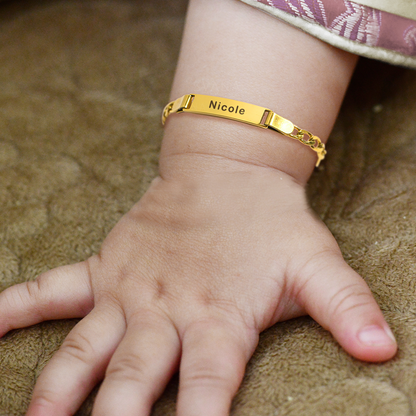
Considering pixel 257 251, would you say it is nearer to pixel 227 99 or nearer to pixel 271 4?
pixel 227 99

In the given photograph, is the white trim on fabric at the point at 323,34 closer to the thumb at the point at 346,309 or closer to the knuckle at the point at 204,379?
the thumb at the point at 346,309

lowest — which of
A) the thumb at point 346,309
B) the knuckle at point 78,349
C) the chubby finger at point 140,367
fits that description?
the knuckle at point 78,349

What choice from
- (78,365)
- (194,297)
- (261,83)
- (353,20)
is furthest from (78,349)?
(353,20)

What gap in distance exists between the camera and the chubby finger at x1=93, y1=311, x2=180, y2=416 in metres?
0.36

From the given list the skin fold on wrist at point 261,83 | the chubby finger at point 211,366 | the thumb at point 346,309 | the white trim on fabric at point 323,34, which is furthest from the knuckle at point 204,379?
the white trim on fabric at point 323,34

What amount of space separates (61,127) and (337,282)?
0.51 meters

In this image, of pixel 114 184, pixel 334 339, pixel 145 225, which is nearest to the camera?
pixel 334 339

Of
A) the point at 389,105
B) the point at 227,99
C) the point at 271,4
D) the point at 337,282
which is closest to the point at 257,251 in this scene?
the point at 337,282

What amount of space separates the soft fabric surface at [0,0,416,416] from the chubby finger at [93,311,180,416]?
2 cm

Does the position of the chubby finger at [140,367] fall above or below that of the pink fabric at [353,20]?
below

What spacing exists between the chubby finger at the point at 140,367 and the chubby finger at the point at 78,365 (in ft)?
0.07

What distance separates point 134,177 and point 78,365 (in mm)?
304

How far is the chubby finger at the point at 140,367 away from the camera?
36 cm

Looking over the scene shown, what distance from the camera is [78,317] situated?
1.57ft
